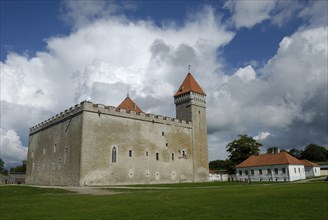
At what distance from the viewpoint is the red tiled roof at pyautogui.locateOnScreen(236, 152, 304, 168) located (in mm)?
52031

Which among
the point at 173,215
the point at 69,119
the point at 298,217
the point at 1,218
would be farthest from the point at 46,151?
the point at 298,217

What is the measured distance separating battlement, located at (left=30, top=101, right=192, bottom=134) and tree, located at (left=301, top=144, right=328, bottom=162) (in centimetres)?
7142

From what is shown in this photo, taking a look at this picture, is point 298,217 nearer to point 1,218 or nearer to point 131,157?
point 1,218

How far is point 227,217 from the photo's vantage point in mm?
10227

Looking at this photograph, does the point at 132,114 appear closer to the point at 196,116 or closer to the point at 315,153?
the point at 196,116

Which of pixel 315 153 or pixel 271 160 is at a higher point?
pixel 315 153

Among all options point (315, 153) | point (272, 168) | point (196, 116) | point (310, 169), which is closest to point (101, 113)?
point (196, 116)

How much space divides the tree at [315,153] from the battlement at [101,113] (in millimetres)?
71421

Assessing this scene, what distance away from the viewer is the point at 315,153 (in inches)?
4077

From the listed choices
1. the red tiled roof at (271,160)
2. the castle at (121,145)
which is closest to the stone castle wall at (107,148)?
the castle at (121,145)

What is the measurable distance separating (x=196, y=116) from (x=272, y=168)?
16097 mm

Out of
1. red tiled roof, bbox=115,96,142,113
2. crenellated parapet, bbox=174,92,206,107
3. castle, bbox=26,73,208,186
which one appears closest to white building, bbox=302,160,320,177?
castle, bbox=26,73,208,186

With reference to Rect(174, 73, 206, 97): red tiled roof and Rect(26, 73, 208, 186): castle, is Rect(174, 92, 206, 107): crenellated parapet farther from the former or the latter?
Rect(174, 73, 206, 97): red tiled roof

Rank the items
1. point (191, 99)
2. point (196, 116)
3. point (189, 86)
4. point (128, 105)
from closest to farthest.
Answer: point (128, 105)
point (191, 99)
point (196, 116)
point (189, 86)
